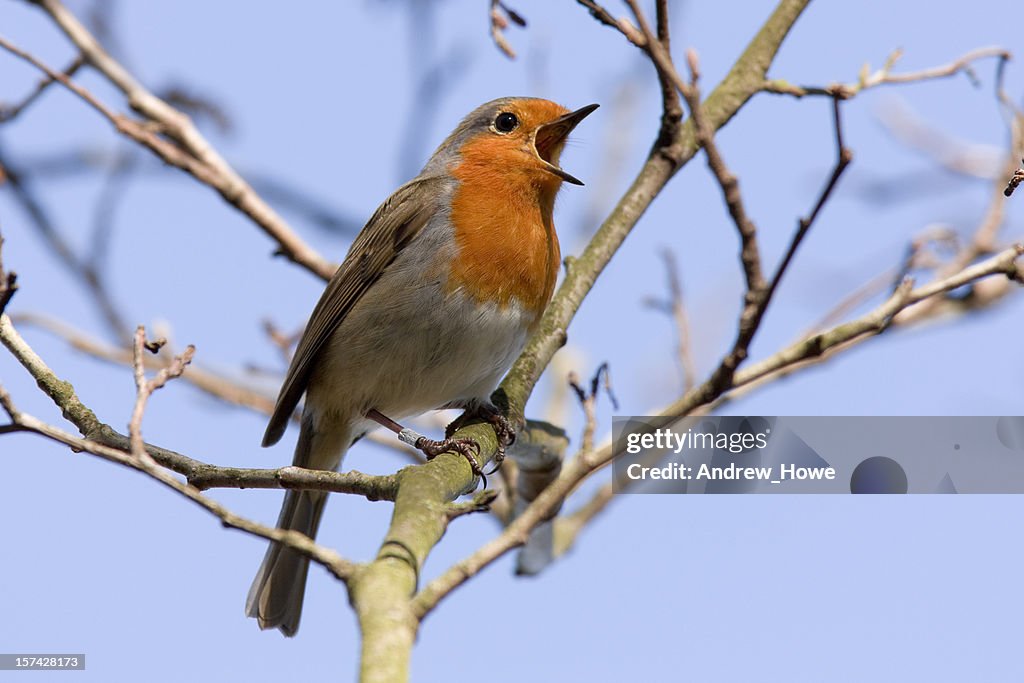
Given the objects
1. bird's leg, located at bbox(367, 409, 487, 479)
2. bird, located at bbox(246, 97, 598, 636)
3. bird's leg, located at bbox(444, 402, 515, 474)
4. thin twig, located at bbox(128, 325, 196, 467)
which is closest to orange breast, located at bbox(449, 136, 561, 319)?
bird, located at bbox(246, 97, 598, 636)

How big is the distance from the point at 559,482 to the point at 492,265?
90.1 inches

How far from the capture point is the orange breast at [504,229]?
16.0ft

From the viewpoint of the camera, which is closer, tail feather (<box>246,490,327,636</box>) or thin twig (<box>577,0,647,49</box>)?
thin twig (<box>577,0,647,49</box>)

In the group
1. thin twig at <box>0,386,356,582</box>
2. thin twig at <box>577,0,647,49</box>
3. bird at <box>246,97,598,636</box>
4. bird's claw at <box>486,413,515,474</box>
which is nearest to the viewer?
thin twig at <box>0,386,356,582</box>

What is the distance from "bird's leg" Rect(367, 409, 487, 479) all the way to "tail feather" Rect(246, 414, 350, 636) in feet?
0.97

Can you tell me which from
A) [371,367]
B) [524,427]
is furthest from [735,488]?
[371,367]

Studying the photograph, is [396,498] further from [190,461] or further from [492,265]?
[492,265]

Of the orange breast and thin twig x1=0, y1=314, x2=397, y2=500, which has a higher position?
the orange breast

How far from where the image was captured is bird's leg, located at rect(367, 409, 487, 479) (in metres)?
3.86

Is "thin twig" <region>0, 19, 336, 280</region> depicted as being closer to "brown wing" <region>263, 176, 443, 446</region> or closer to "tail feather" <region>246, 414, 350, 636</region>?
"brown wing" <region>263, 176, 443, 446</region>

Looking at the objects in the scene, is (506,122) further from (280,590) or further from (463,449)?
(280,590)

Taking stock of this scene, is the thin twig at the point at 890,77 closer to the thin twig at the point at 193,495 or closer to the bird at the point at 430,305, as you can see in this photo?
the bird at the point at 430,305

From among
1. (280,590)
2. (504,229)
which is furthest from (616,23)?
(280,590)

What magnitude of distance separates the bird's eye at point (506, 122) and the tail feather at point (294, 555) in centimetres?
180
